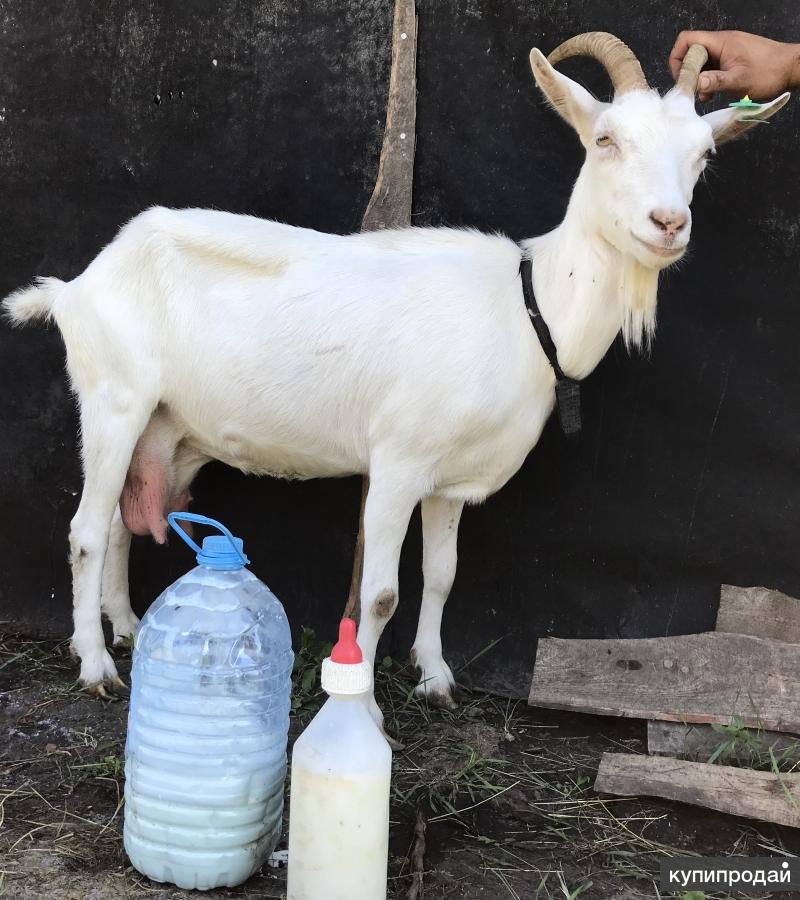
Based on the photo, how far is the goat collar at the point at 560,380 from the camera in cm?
305

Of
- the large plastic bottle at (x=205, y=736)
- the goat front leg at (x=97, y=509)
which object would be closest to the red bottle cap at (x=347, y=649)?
the large plastic bottle at (x=205, y=736)

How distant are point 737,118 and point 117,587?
2592mm

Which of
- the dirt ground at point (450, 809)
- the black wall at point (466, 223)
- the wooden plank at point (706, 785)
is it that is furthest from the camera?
the black wall at point (466, 223)

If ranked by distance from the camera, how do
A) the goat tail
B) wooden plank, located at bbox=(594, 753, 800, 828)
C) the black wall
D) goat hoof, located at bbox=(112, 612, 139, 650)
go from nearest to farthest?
wooden plank, located at bbox=(594, 753, 800, 828) < the black wall < the goat tail < goat hoof, located at bbox=(112, 612, 139, 650)

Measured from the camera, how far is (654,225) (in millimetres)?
2654

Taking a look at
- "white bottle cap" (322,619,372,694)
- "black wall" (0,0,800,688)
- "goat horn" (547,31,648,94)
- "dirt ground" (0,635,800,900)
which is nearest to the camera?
"white bottle cap" (322,619,372,694)

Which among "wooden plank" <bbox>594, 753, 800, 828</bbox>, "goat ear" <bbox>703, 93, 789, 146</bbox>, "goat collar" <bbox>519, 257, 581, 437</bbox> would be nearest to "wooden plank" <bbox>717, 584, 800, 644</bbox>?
"wooden plank" <bbox>594, 753, 800, 828</bbox>

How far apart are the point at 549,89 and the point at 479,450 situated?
3.48 feet

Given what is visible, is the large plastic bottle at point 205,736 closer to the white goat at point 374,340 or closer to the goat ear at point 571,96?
the white goat at point 374,340

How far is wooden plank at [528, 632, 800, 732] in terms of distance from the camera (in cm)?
312

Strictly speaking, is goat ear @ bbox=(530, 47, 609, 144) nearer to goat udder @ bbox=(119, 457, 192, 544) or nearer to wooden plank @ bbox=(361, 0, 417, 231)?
wooden plank @ bbox=(361, 0, 417, 231)

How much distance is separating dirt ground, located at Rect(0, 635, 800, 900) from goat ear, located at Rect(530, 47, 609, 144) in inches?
72.7

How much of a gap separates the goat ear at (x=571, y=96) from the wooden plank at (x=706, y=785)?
1776 millimetres

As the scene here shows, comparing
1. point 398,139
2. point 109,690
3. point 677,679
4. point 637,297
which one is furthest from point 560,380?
point 109,690
